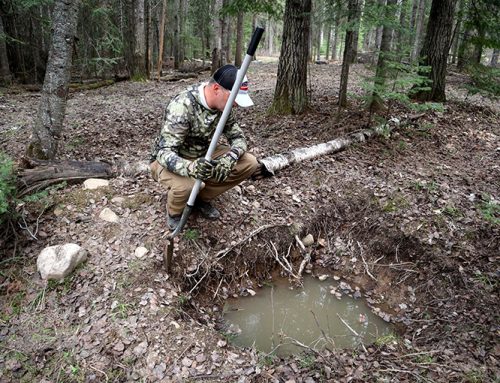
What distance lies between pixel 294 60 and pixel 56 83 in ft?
14.8

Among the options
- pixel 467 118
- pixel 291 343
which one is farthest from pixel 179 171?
pixel 467 118

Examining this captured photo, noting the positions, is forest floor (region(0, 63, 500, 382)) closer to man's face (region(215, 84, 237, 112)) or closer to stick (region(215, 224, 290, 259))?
stick (region(215, 224, 290, 259))

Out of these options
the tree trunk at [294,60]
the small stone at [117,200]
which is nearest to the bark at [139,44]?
the tree trunk at [294,60]

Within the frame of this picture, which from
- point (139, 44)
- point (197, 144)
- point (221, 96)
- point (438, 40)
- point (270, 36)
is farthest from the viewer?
point (270, 36)

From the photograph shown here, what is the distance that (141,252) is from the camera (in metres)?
3.80

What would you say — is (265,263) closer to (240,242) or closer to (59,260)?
(240,242)

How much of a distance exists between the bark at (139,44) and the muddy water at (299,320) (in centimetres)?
1170

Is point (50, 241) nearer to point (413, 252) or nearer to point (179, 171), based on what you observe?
point (179, 171)

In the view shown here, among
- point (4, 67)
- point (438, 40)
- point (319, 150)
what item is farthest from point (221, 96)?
point (4, 67)

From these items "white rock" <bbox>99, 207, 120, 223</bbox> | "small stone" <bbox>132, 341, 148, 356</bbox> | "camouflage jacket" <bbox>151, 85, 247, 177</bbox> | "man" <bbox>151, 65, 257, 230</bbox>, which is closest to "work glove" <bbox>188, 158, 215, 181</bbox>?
"man" <bbox>151, 65, 257, 230</bbox>

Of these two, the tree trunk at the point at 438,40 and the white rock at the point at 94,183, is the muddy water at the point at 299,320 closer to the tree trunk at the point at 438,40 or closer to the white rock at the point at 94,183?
the white rock at the point at 94,183

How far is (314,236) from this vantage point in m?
4.81

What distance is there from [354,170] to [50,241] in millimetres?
4456

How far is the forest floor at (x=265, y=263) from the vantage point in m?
2.96
